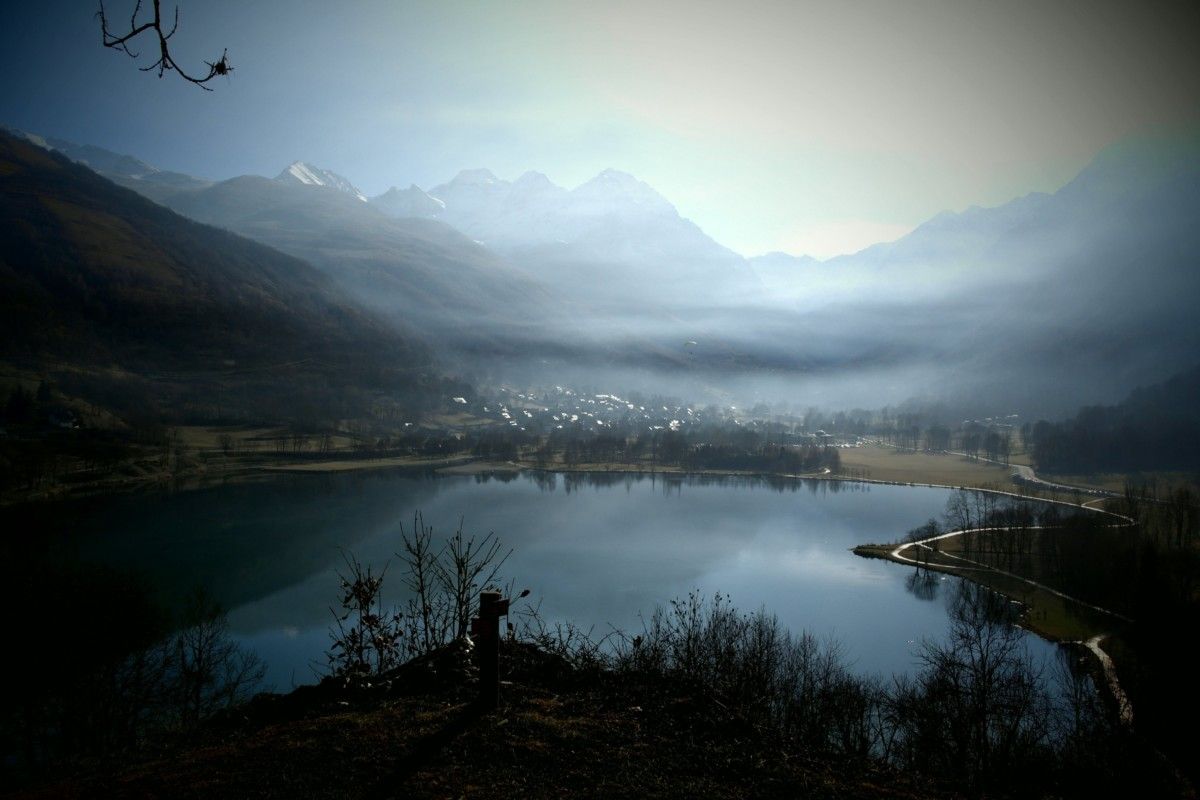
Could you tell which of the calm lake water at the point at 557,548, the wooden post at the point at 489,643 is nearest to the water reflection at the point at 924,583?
the calm lake water at the point at 557,548

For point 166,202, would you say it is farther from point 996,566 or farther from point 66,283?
point 996,566

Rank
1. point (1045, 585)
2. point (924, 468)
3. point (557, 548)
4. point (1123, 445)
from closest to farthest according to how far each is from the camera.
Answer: point (1045, 585) → point (557, 548) → point (1123, 445) → point (924, 468)

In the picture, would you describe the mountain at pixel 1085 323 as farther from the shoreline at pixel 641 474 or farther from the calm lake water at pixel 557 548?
the calm lake water at pixel 557 548

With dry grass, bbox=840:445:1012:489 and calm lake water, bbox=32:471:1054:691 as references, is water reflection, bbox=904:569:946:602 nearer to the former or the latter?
calm lake water, bbox=32:471:1054:691

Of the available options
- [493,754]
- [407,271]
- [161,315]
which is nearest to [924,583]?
[493,754]

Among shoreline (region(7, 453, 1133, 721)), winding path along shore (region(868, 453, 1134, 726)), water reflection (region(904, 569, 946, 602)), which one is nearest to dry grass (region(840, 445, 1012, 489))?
shoreline (region(7, 453, 1133, 721))

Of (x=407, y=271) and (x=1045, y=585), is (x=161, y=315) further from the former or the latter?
(x=1045, y=585)

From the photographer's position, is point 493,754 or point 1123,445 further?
point 1123,445
